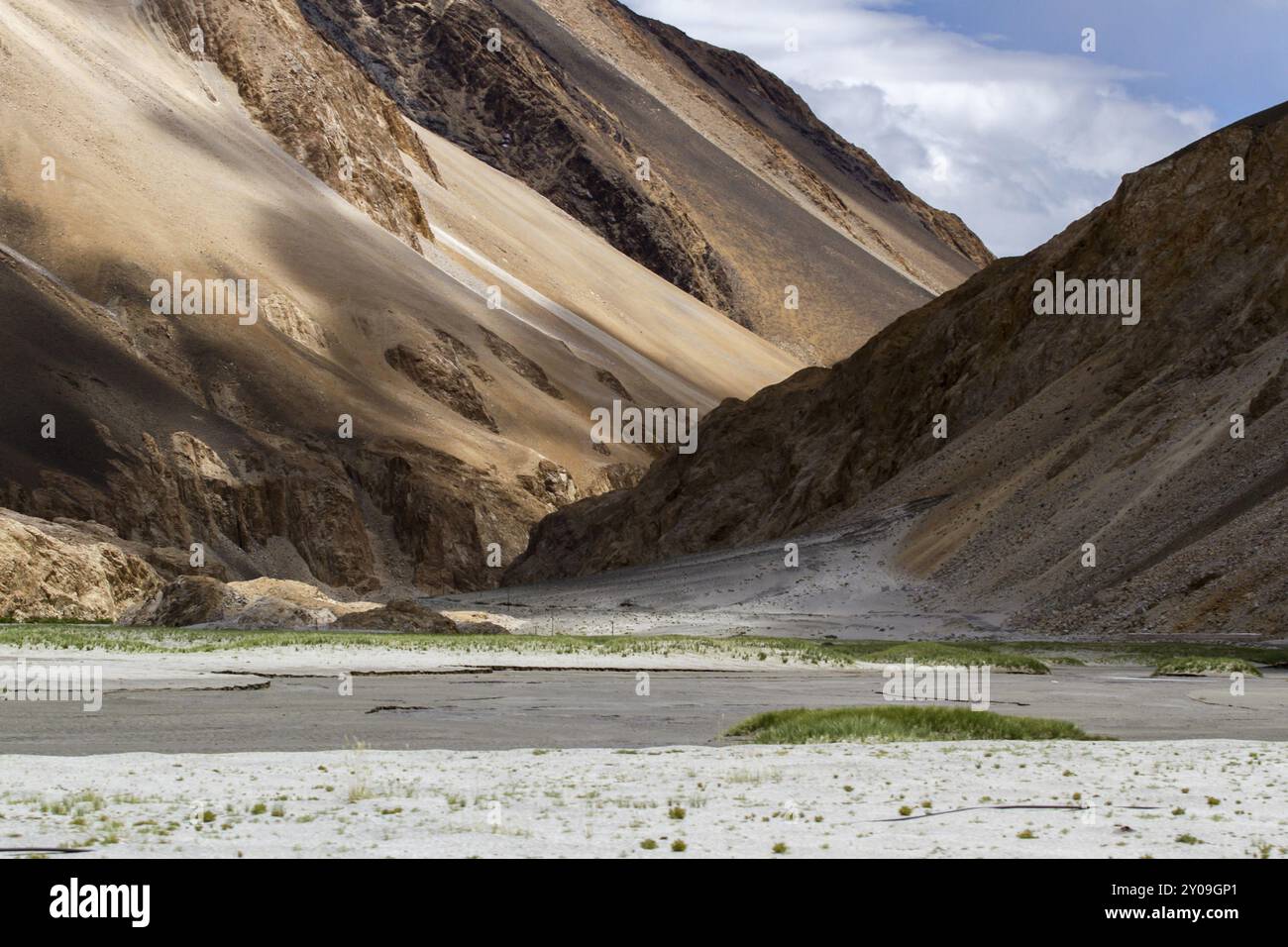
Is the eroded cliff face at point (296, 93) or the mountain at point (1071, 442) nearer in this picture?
the mountain at point (1071, 442)

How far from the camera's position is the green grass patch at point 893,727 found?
15.3m

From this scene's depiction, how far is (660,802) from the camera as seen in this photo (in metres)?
10.3

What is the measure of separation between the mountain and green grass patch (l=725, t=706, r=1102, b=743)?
25951 millimetres

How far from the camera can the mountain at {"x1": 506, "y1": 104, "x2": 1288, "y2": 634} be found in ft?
153

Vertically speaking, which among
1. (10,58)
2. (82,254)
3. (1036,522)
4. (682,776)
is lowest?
(682,776)

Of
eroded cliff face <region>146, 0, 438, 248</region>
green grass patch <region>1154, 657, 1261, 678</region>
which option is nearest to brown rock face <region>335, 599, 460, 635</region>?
green grass patch <region>1154, 657, 1261, 678</region>

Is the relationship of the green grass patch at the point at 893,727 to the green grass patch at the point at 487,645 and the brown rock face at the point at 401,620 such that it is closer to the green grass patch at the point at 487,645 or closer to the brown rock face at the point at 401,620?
the green grass patch at the point at 487,645

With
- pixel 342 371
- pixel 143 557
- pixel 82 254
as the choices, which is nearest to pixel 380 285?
pixel 342 371

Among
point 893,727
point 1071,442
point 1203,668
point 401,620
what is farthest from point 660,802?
point 1071,442

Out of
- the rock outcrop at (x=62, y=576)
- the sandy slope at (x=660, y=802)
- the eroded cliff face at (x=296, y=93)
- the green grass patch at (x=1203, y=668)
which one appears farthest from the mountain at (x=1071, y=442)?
the eroded cliff face at (x=296, y=93)

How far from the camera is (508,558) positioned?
9138cm

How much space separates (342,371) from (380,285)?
14.5 meters

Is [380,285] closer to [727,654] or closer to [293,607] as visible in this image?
[293,607]

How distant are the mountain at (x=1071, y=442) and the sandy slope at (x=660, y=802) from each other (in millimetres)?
30179
